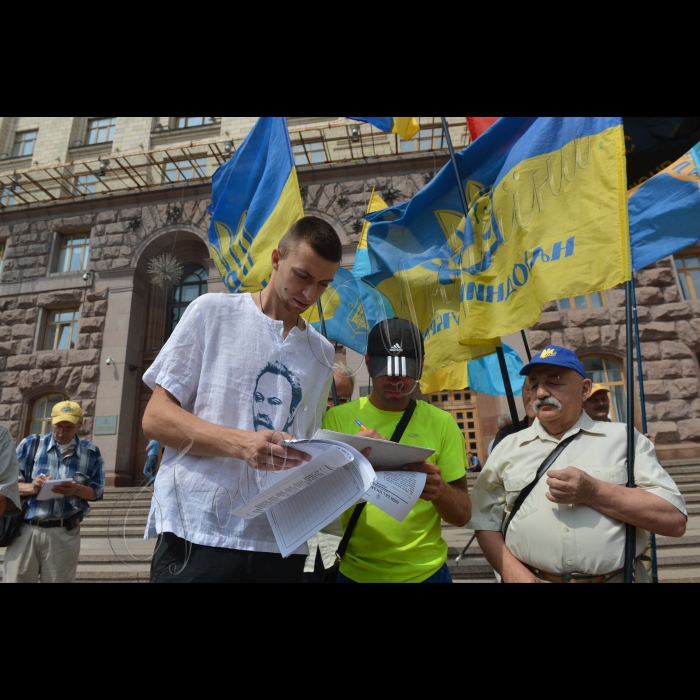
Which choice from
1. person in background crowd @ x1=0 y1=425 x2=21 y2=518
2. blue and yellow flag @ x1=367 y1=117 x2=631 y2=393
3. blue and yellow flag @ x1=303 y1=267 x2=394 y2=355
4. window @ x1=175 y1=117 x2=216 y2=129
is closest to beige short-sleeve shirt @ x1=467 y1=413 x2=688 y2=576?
blue and yellow flag @ x1=367 y1=117 x2=631 y2=393

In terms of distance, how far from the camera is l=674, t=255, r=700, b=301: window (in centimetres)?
1187

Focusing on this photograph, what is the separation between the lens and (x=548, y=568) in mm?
2068

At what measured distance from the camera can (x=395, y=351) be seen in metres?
2.32

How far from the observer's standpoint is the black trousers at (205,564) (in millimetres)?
1457

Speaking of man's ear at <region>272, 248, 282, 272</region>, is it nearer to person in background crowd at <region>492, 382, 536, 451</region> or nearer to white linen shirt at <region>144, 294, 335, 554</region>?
white linen shirt at <region>144, 294, 335, 554</region>

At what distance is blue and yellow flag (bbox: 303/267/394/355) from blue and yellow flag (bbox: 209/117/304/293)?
0.74 metres

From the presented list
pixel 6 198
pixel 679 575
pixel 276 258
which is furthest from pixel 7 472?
pixel 6 198

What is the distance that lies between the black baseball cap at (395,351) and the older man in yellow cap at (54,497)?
320cm

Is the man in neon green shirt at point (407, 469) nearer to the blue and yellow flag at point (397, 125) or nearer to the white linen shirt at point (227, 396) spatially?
the white linen shirt at point (227, 396)

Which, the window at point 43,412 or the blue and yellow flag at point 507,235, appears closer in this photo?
the blue and yellow flag at point 507,235

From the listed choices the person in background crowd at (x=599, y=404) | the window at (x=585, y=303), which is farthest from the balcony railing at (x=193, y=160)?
the person in background crowd at (x=599, y=404)

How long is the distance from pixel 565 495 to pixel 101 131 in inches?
798

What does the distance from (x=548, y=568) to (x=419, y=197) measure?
286cm

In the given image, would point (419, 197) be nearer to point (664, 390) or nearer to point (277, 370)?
point (277, 370)
